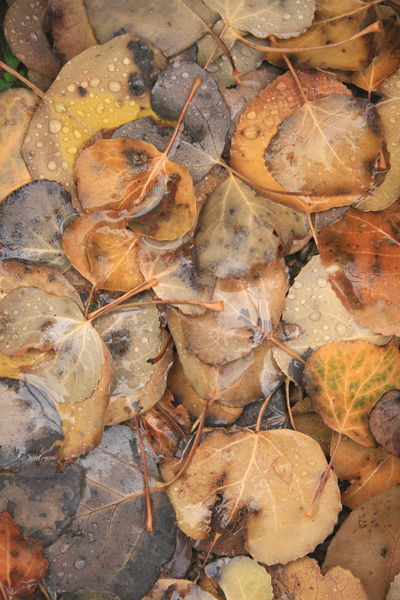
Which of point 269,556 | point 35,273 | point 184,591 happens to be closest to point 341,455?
point 269,556

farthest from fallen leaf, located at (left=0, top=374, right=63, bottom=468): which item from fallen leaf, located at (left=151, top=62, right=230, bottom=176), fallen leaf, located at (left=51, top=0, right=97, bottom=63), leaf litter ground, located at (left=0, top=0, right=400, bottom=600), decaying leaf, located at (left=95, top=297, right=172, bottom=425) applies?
fallen leaf, located at (left=51, top=0, right=97, bottom=63)

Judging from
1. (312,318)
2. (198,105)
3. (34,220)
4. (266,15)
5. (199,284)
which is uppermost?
(266,15)

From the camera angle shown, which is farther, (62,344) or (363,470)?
(363,470)

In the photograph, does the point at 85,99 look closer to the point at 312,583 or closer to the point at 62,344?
the point at 62,344

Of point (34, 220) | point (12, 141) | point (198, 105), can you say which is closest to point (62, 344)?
point (34, 220)

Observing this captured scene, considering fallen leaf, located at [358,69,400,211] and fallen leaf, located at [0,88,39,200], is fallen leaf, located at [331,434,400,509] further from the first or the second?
fallen leaf, located at [0,88,39,200]

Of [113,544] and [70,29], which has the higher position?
[70,29]

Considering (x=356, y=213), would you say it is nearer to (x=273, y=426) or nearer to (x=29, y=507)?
(x=273, y=426)
